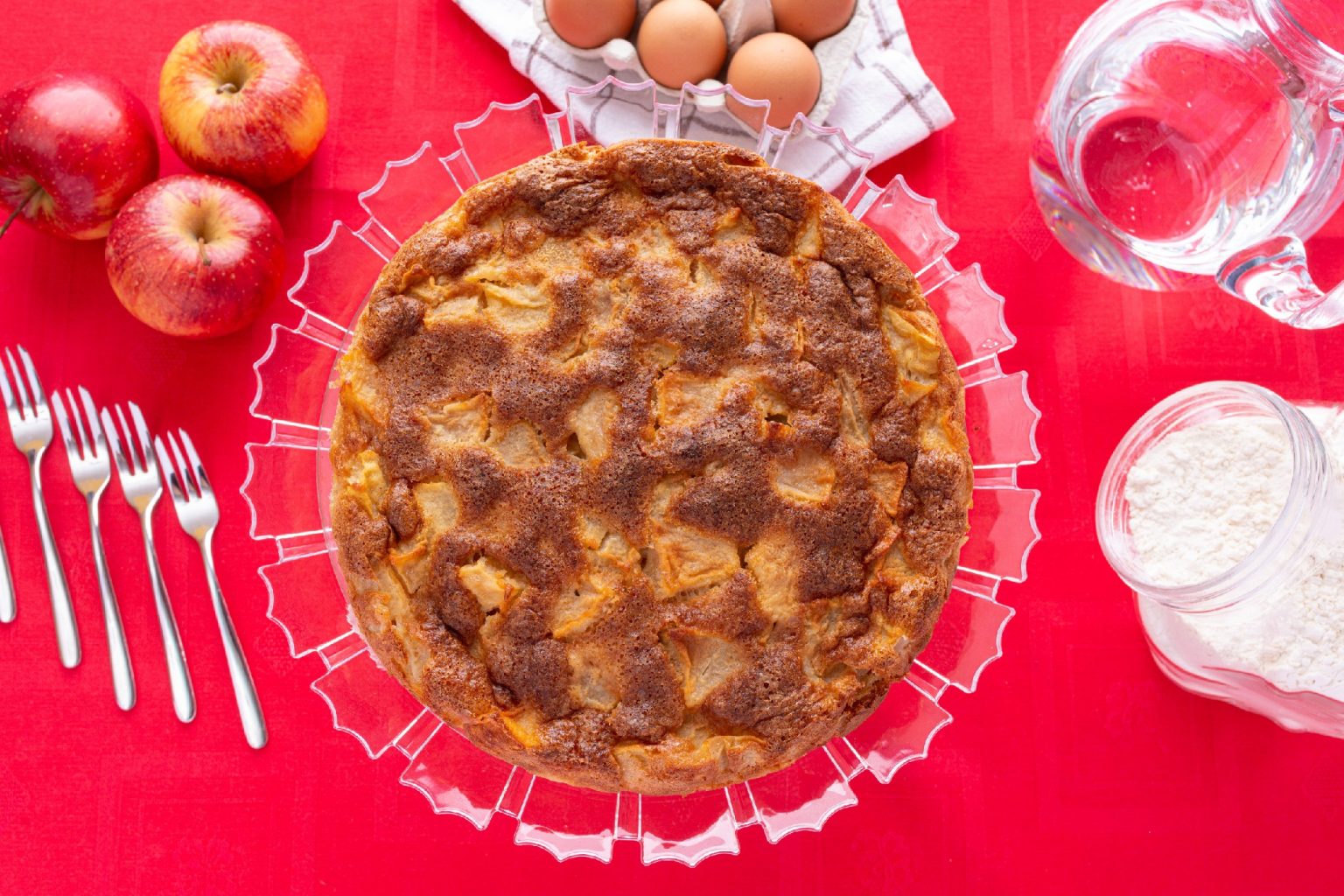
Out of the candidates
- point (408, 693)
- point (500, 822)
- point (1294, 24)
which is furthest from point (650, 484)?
point (1294, 24)

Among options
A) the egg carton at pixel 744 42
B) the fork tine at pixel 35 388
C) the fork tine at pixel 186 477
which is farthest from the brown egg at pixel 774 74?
the fork tine at pixel 35 388

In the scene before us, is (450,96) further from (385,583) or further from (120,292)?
(385,583)

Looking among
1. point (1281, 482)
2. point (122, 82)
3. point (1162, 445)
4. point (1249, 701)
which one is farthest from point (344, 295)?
point (1249, 701)

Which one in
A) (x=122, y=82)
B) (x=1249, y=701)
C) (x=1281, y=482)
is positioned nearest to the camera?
(x=1281, y=482)

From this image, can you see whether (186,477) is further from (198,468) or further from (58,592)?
(58,592)

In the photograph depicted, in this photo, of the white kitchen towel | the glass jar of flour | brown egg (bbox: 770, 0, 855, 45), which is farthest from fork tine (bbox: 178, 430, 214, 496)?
the glass jar of flour

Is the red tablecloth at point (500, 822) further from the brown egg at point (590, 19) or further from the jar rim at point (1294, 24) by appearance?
the jar rim at point (1294, 24)
